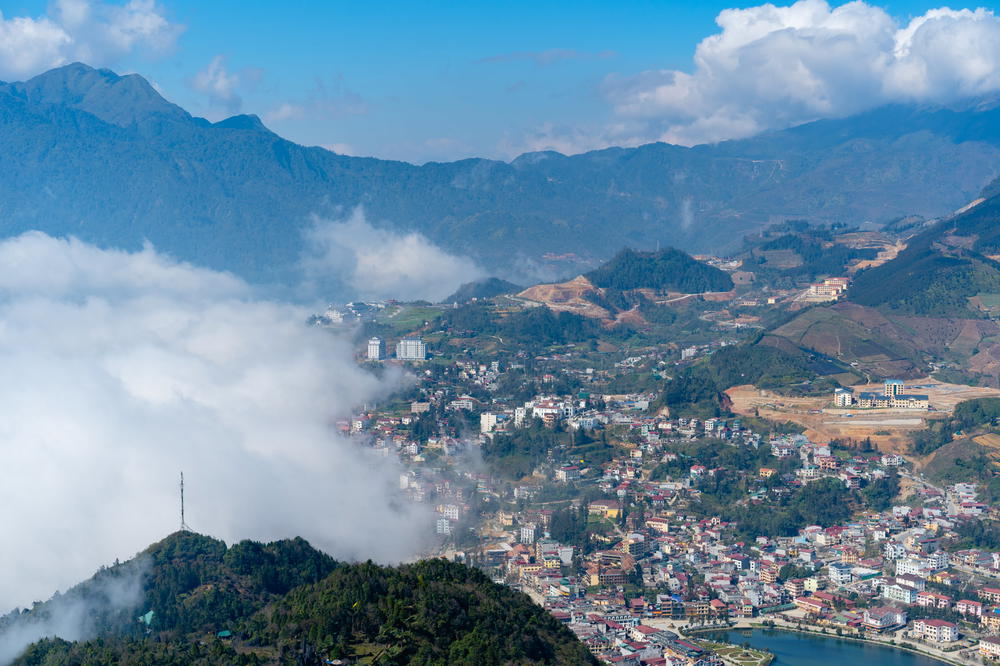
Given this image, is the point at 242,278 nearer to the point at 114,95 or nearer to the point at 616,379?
the point at 114,95

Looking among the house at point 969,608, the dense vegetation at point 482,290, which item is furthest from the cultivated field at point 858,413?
the dense vegetation at point 482,290

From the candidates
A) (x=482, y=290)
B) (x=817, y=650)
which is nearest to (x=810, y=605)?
(x=817, y=650)

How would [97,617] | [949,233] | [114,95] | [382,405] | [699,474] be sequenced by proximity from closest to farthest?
[97,617], [699,474], [382,405], [949,233], [114,95]

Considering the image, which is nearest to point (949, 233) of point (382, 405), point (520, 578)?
point (382, 405)

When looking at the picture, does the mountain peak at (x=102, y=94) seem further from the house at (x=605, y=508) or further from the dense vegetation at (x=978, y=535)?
the dense vegetation at (x=978, y=535)

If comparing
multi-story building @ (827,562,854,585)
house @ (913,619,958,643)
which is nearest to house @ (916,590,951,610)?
house @ (913,619,958,643)

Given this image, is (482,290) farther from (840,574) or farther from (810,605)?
(810,605)
